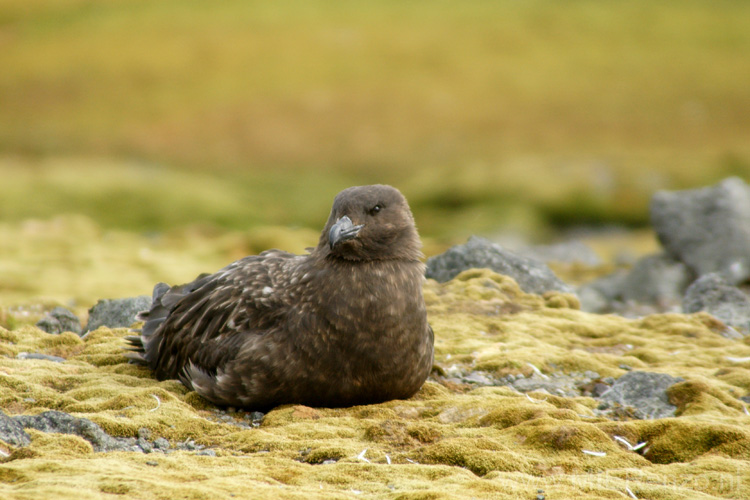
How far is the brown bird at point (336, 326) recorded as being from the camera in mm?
7730

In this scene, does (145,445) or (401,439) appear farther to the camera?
(401,439)

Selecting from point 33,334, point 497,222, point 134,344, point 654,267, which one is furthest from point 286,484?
point 497,222

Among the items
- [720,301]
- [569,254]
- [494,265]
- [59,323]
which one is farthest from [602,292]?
[59,323]

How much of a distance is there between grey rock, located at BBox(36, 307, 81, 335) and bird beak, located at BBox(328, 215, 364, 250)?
5542mm

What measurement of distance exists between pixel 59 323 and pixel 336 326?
5588 mm

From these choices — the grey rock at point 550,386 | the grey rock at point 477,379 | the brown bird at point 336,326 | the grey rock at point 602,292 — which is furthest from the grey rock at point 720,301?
the brown bird at point 336,326

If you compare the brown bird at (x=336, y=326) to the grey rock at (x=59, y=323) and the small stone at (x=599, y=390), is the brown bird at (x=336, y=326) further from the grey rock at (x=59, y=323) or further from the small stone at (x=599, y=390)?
the grey rock at (x=59, y=323)

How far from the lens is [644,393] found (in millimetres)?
8961

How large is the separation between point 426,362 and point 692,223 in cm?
1402

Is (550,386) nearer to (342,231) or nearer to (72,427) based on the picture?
(342,231)

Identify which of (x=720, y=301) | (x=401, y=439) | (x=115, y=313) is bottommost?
(x=401, y=439)

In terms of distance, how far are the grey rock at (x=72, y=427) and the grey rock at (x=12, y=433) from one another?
0.76 feet

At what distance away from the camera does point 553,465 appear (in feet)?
21.4

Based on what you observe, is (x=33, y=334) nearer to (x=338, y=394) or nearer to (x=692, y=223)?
(x=338, y=394)
